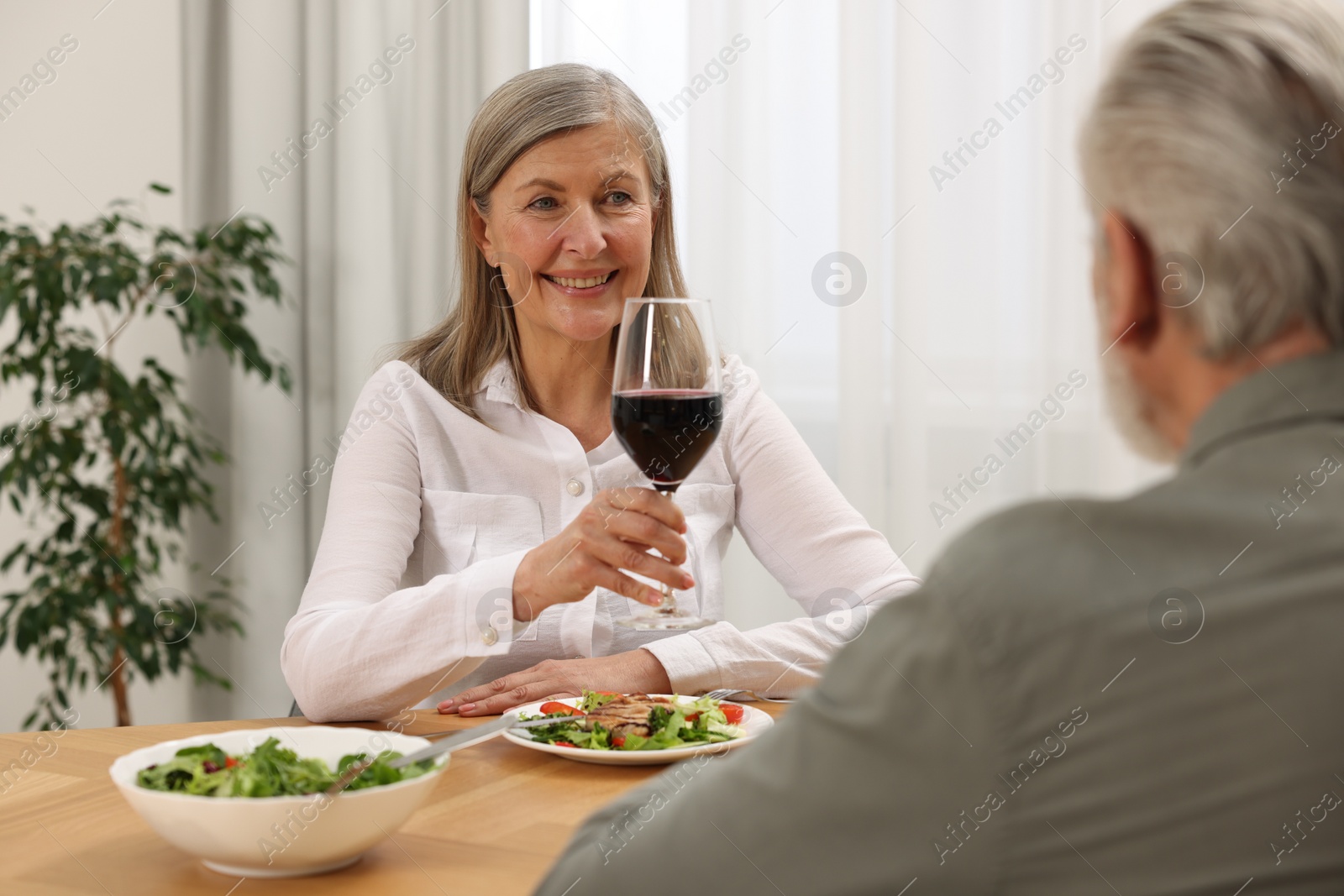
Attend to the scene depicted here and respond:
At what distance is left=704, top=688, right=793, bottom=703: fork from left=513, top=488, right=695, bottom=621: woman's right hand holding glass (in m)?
0.25

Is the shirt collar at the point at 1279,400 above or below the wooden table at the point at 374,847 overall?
above

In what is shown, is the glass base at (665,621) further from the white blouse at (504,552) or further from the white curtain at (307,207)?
the white curtain at (307,207)

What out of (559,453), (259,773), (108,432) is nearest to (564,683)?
(559,453)

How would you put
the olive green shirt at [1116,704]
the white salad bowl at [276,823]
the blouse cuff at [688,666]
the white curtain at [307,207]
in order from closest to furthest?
the olive green shirt at [1116,704] < the white salad bowl at [276,823] < the blouse cuff at [688,666] < the white curtain at [307,207]

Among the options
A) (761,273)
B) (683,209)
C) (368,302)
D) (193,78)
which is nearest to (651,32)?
(683,209)

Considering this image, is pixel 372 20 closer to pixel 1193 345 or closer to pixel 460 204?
pixel 460 204

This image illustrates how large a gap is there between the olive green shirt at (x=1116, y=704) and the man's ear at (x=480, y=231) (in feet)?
5.10

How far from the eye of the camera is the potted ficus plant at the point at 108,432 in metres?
3.03

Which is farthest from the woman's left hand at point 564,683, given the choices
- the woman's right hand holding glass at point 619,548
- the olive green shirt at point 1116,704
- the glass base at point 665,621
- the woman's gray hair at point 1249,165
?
the woman's gray hair at point 1249,165

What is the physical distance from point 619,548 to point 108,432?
2258 millimetres

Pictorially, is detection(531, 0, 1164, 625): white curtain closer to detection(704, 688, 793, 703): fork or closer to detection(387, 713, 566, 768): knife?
detection(704, 688, 793, 703): fork

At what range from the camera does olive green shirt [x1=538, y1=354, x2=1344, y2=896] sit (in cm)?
57

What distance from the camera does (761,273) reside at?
2912mm

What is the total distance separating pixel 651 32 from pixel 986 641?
2740 mm
